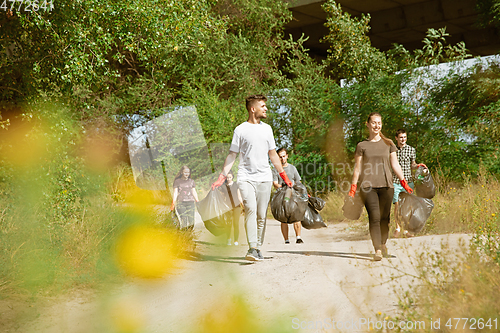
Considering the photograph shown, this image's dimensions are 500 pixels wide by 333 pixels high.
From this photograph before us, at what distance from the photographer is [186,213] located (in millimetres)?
7559

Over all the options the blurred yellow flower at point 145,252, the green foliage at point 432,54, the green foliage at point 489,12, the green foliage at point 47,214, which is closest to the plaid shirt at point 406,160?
the blurred yellow flower at point 145,252

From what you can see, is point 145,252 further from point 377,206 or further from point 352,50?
point 352,50

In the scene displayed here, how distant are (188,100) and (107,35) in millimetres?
7431

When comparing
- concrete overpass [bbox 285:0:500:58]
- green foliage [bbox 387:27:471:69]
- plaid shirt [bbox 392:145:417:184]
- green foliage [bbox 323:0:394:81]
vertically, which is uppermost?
concrete overpass [bbox 285:0:500:58]

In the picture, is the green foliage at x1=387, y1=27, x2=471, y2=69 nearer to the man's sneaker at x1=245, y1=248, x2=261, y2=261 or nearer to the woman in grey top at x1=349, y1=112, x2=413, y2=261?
the woman in grey top at x1=349, y1=112, x2=413, y2=261

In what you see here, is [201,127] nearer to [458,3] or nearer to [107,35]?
[107,35]

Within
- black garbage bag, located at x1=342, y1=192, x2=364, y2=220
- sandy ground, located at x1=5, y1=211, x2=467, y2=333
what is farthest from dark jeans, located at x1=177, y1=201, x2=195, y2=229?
black garbage bag, located at x1=342, y1=192, x2=364, y2=220

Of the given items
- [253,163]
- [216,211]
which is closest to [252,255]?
[253,163]

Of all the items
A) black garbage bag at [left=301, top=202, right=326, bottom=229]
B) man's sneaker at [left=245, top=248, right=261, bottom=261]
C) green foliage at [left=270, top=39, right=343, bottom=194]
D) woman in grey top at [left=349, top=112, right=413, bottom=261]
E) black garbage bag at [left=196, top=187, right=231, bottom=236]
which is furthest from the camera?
green foliage at [left=270, top=39, right=343, bottom=194]

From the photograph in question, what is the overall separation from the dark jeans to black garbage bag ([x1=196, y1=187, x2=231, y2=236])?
0.22 meters

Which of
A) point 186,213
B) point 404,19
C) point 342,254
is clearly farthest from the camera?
point 404,19

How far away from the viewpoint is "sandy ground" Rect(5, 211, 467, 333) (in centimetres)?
370

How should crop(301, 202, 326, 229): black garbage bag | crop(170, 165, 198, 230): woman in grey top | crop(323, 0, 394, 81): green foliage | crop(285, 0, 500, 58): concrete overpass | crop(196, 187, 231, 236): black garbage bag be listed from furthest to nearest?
1. crop(285, 0, 500, 58): concrete overpass
2. crop(323, 0, 394, 81): green foliage
3. crop(170, 165, 198, 230): woman in grey top
4. crop(196, 187, 231, 236): black garbage bag
5. crop(301, 202, 326, 229): black garbage bag

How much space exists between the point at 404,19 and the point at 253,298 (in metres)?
16.9
